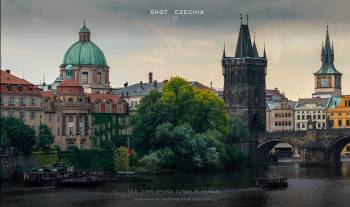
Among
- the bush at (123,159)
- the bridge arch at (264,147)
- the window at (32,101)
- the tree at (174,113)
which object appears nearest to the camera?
the bush at (123,159)

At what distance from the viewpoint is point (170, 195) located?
364 feet

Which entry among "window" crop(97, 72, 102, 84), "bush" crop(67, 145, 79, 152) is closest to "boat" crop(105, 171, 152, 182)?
"bush" crop(67, 145, 79, 152)

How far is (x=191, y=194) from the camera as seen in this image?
112062 mm

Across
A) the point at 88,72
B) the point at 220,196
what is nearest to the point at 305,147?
the point at 88,72

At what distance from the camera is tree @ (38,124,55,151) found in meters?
141

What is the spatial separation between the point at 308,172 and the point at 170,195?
157 feet

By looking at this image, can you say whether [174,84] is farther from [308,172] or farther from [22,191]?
[22,191]

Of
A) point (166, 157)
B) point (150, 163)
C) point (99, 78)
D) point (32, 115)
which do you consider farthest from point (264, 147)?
point (32, 115)

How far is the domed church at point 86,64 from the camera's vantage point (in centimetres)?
19625

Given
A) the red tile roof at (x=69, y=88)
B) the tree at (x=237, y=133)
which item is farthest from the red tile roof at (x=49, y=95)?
the tree at (x=237, y=133)

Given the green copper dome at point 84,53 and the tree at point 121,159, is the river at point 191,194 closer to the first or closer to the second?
the tree at point 121,159

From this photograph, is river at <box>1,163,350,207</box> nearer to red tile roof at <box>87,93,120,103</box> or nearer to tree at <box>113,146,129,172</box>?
tree at <box>113,146,129,172</box>

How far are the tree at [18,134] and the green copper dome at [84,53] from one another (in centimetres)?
6380

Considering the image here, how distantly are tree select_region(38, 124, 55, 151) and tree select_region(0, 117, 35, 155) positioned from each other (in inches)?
296
